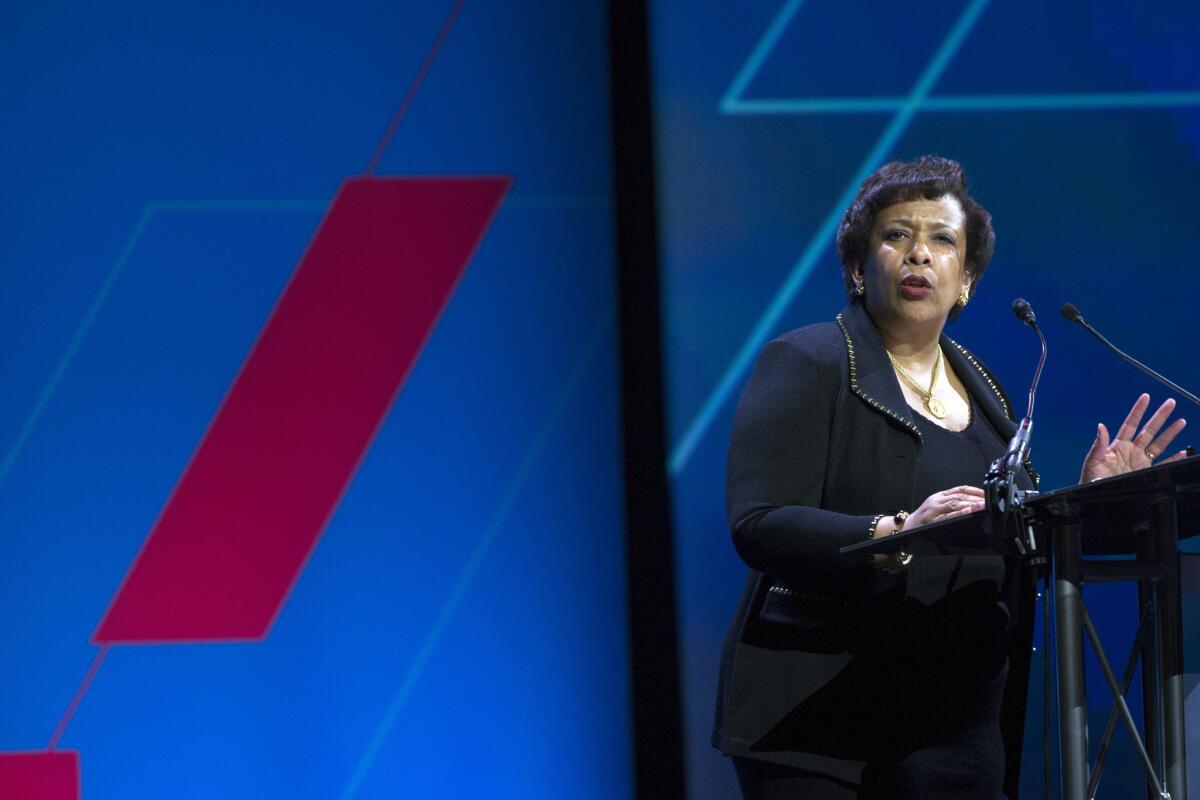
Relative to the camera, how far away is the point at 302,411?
296 centimetres

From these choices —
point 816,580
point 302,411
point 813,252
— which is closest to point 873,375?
point 816,580

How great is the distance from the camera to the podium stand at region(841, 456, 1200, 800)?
4.78 feet

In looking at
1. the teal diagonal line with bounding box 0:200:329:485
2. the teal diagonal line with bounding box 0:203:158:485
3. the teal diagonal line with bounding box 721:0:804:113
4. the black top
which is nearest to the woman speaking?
the black top

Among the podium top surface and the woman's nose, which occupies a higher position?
the woman's nose

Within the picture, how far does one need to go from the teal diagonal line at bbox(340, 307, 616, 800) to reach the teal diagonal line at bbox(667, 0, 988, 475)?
29 cm

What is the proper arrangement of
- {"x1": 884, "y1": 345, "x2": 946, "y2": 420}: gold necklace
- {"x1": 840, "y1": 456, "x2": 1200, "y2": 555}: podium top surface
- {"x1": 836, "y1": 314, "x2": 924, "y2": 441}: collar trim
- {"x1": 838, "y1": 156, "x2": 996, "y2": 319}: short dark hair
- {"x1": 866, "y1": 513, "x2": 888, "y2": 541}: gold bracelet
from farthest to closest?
{"x1": 838, "y1": 156, "x2": 996, "y2": 319}: short dark hair
{"x1": 884, "y1": 345, "x2": 946, "y2": 420}: gold necklace
{"x1": 836, "y1": 314, "x2": 924, "y2": 441}: collar trim
{"x1": 866, "y1": 513, "x2": 888, "y2": 541}: gold bracelet
{"x1": 840, "y1": 456, "x2": 1200, "y2": 555}: podium top surface

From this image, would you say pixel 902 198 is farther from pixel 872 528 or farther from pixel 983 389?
pixel 872 528

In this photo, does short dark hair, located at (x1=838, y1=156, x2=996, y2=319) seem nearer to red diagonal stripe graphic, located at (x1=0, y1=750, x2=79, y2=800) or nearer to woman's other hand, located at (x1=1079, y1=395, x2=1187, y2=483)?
woman's other hand, located at (x1=1079, y1=395, x2=1187, y2=483)

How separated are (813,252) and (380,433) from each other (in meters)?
1.00

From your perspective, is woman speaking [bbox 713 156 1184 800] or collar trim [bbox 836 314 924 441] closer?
woman speaking [bbox 713 156 1184 800]

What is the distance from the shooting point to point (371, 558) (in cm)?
295

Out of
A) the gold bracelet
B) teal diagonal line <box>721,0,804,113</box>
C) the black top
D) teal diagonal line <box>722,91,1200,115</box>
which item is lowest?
the black top

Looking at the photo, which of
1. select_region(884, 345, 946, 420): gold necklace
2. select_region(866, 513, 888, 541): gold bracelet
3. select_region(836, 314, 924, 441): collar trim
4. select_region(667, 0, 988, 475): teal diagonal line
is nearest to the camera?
select_region(866, 513, 888, 541): gold bracelet

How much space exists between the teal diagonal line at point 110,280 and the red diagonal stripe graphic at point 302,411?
123 millimetres
